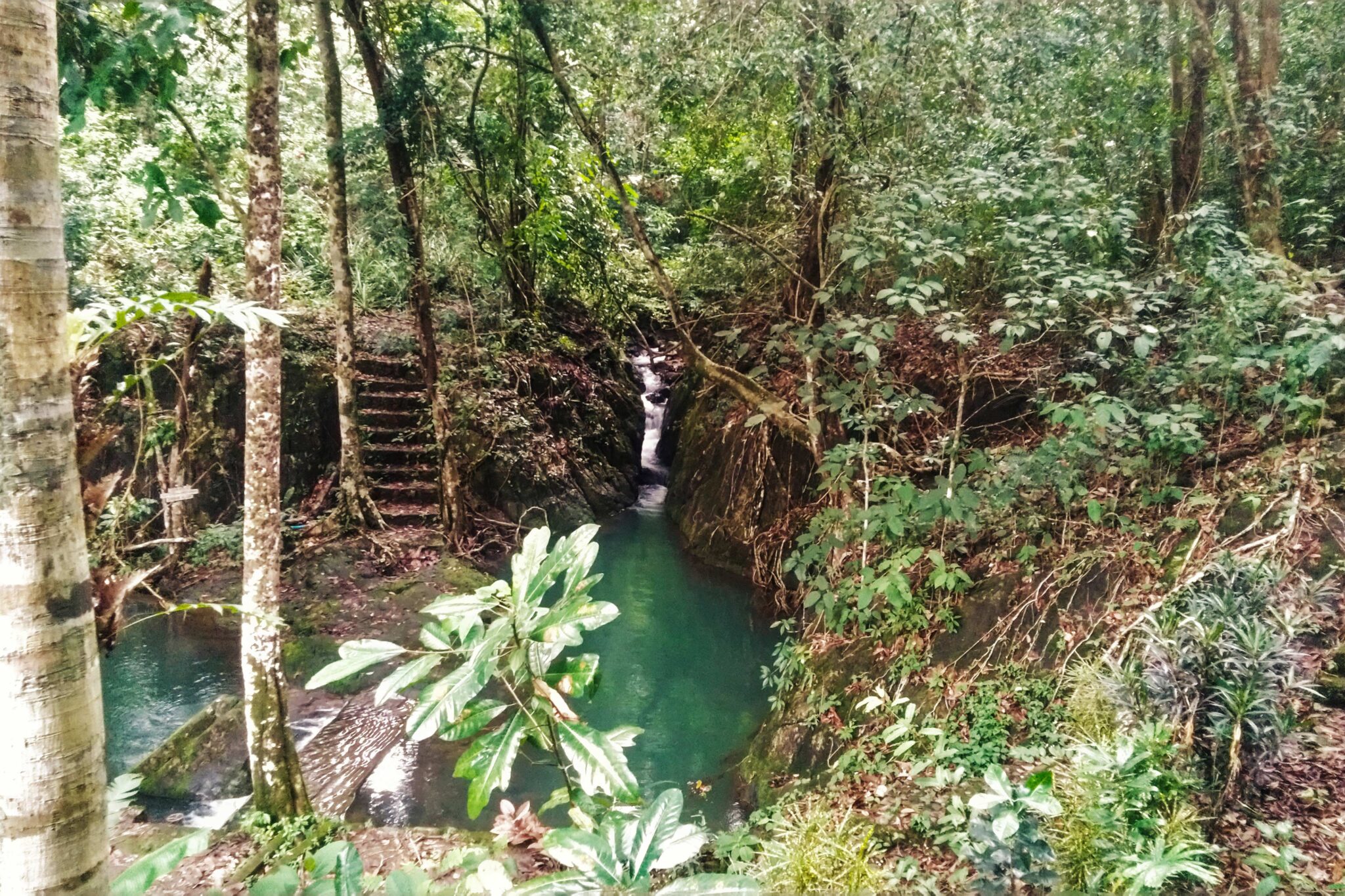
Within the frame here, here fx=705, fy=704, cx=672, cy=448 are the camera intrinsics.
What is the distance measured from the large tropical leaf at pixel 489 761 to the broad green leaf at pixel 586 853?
17 centimetres

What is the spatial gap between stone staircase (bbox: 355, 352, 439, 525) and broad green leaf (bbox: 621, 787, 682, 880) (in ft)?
23.3

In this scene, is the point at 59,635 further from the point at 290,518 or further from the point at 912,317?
the point at 290,518

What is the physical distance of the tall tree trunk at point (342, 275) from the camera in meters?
6.35

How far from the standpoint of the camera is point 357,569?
734 cm

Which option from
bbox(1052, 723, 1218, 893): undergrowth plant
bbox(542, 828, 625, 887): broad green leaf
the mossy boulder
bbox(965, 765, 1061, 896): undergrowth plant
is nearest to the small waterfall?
the mossy boulder

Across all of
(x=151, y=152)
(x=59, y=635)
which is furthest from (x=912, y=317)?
(x=151, y=152)

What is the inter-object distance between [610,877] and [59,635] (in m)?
1.12

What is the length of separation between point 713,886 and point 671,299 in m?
5.11

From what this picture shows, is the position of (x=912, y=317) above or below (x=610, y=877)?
above

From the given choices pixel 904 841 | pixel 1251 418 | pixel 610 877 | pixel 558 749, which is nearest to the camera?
pixel 610 877

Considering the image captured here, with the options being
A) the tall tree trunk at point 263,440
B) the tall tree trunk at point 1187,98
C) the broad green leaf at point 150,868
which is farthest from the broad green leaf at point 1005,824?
the tall tree trunk at point 1187,98

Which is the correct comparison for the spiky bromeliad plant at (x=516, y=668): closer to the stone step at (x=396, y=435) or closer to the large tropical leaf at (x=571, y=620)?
the large tropical leaf at (x=571, y=620)

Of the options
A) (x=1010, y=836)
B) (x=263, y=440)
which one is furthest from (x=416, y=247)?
(x=1010, y=836)

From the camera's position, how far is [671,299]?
6043 mm
